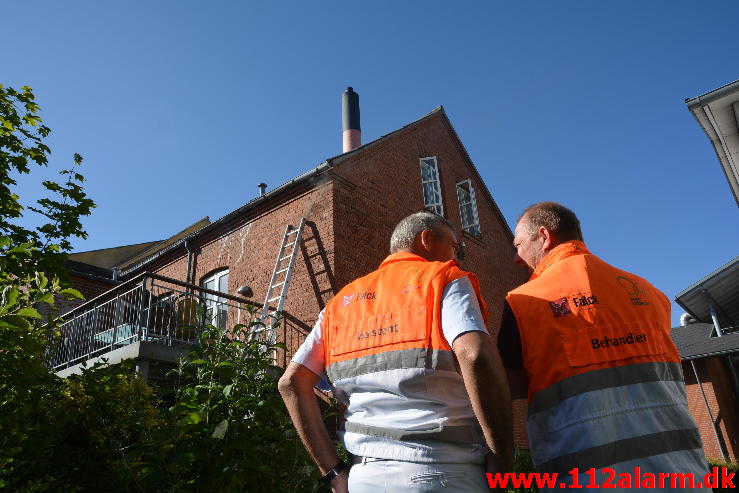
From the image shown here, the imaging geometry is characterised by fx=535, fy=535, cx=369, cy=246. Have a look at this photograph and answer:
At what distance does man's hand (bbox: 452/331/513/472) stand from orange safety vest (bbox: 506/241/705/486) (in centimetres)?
19

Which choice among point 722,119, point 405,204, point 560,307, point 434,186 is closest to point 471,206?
point 434,186

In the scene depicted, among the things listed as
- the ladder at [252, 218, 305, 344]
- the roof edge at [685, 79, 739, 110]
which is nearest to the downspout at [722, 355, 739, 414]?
the roof edge at [685, 79, 739, 110]

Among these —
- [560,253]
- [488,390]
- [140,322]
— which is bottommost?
[488,390]

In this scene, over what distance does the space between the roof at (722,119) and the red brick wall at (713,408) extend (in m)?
9.39

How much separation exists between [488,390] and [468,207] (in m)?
14.5

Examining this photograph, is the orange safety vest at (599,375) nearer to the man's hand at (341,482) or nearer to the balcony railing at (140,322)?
the man's hand at (341,482)

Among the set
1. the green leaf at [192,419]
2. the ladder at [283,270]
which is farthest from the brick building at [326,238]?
the green leaf at [192,419]

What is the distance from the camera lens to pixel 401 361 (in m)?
1.78

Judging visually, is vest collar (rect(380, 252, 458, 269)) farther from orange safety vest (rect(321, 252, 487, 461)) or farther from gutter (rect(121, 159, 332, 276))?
gutter (rect(121, 159, 332, 276))

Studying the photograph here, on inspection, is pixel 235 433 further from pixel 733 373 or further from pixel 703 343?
pixel 703 343

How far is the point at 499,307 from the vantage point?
50.1 ft

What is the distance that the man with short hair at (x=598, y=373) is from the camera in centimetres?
165

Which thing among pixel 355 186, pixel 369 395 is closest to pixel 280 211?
pixel 355 186

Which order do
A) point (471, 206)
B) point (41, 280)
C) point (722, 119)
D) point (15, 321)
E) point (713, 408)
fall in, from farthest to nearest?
point (713, 408) < point (471, 206) < point (722, 119) < point (41, 280) < point (15, 321)
